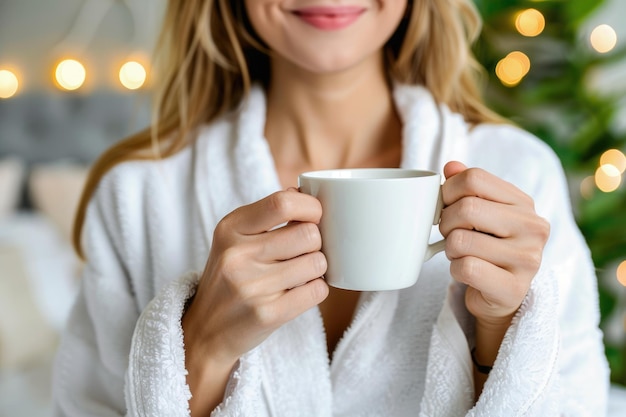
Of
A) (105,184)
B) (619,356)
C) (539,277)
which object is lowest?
(619,356)

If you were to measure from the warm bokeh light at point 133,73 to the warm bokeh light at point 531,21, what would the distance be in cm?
165

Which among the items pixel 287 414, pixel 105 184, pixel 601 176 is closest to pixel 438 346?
pixel 287 414

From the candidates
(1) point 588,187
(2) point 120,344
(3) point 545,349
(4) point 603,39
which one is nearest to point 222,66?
(2) point 120,344

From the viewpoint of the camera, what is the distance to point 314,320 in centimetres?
89

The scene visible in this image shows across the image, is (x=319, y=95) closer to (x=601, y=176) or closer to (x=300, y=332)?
(x=300, y=332)

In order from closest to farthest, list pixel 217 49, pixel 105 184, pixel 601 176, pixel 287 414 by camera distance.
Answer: pixel 287 414 → pixel 105 184 → pixel 217 49 → pixel 601 176

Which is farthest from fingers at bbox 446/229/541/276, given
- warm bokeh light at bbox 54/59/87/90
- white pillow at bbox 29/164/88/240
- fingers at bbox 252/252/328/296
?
warm bokeh light at bbox 54/59/87/90

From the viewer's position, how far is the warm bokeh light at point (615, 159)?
2041 mm

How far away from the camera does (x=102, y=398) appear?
984mm

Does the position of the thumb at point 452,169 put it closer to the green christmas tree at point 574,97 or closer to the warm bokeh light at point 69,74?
the green christmas tree at point 574,97

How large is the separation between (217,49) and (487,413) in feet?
2.50

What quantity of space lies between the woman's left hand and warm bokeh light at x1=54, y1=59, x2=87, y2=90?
2598 mm

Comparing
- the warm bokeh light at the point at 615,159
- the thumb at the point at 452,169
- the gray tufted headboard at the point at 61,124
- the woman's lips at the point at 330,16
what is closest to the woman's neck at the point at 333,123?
the woman's lips at the point at 330,16

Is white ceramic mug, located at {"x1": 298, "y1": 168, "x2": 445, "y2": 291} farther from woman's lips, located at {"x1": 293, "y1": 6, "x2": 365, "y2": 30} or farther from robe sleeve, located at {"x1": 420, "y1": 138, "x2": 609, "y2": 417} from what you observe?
woman's lips, located at {"x1": 293, "y1": 6, "x2": 365, "y2": 30}
